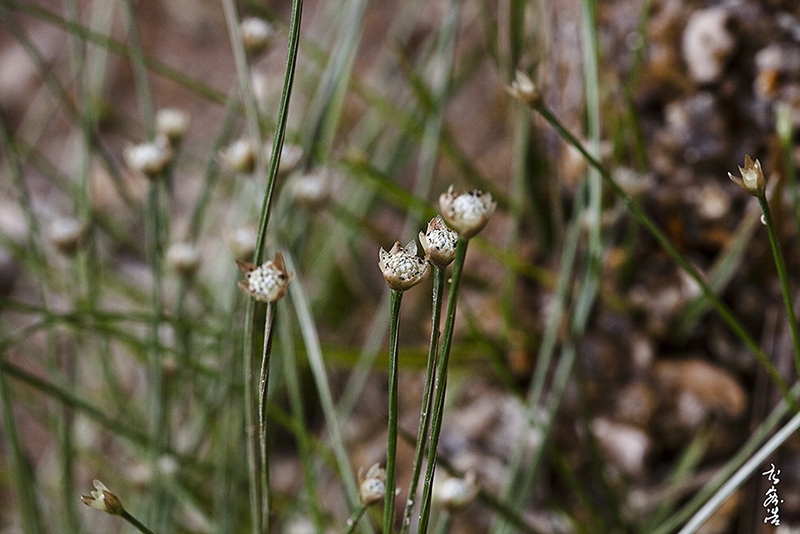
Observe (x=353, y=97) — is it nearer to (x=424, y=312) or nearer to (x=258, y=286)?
(x=424, y=312)

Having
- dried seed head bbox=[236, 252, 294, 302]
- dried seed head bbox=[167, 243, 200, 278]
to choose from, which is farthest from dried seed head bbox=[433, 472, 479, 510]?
dried seed head bbox=[167, 243, 200, 278]

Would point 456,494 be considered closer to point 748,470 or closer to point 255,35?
point 748,470

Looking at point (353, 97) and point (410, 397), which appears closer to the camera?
point (410, 397)

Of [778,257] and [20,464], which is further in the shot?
[20,464]

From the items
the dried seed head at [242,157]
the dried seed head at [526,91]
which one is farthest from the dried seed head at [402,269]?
the dried seed head at [242,157]

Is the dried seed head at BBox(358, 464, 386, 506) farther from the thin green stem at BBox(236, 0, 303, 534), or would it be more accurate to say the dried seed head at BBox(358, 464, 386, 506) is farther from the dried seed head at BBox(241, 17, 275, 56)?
the dried seed head at BBox(241, 17, 275, 56)

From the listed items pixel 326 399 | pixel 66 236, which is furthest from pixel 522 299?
pixel 66 236

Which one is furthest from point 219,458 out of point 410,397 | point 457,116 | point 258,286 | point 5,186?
point 5,186
